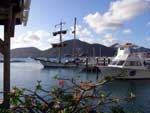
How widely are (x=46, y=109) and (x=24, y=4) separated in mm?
5019

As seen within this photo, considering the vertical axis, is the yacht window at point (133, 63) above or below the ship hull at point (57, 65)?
above

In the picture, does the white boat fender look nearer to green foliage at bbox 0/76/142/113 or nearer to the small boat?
the small boat

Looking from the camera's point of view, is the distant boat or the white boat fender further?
the distant boat

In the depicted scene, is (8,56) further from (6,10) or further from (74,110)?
(74,110)

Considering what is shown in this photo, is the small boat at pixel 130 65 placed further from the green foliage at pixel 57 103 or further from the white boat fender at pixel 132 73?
the green foliage at pixel 57 103

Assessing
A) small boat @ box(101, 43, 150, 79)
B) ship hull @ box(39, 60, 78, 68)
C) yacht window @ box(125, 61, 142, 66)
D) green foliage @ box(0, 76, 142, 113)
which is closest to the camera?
green foliage @ box(0, 76, 142, 113)

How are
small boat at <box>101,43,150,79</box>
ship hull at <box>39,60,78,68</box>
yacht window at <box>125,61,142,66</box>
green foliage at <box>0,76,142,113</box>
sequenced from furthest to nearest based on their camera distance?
ship hull at <box>39,60,78,68</box> < yacht window at <box>125,61,142,66</box> < small boat at <box>101,43,150,79</box> < green foliage at <box>0,76,142,113</box>

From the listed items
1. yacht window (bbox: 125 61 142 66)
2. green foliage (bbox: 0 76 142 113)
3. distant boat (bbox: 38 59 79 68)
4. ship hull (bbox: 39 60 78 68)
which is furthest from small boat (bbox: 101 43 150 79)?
green foliage (bbox: 0 76 142 113)

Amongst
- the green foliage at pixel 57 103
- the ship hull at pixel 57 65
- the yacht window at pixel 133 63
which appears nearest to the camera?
the green foliage at pixel 57 103

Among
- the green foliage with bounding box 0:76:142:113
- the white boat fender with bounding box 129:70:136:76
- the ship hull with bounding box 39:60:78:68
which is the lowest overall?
the white boat fender with bounding box 129:70:136:76

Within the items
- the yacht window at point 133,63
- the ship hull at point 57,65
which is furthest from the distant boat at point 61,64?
the yacht window at point 133,63

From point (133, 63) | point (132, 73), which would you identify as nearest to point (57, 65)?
point (133, 63)

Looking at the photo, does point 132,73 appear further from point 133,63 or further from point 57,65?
point 57,65

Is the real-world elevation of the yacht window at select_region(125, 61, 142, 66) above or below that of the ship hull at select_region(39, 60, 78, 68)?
above
